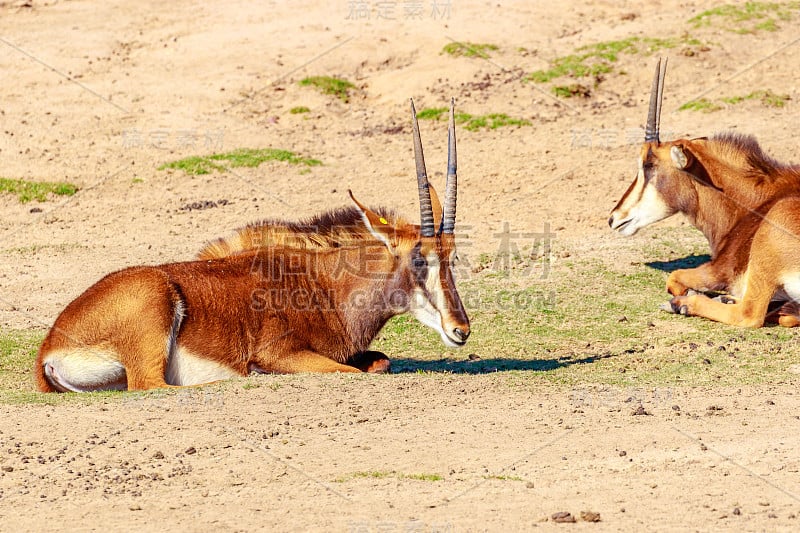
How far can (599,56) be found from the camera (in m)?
20.7

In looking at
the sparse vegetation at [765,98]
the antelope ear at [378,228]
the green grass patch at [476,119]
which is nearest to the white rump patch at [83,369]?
the antelope ear at [378,228]

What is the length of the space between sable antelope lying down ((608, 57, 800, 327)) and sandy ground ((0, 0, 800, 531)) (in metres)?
1.31

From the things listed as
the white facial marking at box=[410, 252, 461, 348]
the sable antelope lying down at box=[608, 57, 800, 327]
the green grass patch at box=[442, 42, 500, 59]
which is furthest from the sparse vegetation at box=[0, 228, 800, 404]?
the green grass patch at box=[442, 42, 500, 59]

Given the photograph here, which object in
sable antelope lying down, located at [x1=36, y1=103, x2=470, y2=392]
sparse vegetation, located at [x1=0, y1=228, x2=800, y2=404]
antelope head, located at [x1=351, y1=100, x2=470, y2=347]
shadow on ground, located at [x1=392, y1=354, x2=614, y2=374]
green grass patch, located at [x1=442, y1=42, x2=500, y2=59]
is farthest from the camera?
green grass patch, located at [x1=442, y1=42, x2=500, y2=59]

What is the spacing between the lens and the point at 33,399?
852cm

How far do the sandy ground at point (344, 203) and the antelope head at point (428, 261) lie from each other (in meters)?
0.49

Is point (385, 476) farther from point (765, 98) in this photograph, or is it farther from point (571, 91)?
point (765, 98)

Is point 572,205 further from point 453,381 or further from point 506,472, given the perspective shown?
point 506,472

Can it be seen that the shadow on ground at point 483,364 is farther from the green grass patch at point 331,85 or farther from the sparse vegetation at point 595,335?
the green grass patch at point 331,85

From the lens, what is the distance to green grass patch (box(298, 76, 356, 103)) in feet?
67.6

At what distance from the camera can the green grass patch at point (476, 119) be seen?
18828 millimetres

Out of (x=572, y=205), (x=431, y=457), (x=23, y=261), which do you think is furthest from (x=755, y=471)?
(x=23, y=261)

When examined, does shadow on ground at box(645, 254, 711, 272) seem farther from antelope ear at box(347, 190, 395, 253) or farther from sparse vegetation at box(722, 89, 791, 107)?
sparse vegetation at box(722, 89, 791, 107)

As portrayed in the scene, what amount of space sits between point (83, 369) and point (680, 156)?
6.49 m
